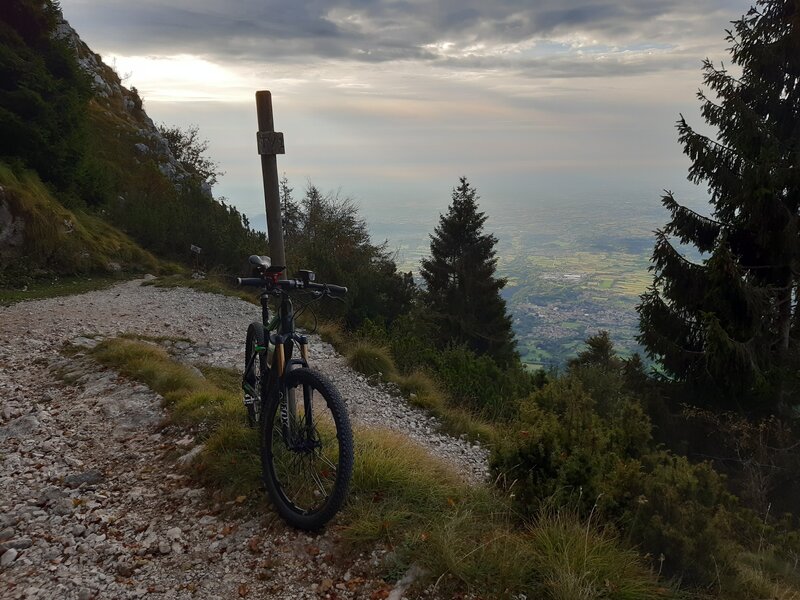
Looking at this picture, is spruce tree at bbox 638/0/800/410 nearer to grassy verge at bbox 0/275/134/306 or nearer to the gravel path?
the gravel path

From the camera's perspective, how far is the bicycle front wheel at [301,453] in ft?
10.9

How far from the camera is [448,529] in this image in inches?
122

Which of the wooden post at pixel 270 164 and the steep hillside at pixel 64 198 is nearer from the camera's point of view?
the wooden post at pixel 270 164

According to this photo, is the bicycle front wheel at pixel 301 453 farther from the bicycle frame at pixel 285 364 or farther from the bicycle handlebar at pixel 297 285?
the bicycle handlebar at pixel 297 285

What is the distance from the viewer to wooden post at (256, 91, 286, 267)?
3.93 m

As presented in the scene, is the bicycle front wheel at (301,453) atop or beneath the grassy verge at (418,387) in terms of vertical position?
atop

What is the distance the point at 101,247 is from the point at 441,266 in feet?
72.0

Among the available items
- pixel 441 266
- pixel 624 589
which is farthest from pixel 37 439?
pixel 441 266

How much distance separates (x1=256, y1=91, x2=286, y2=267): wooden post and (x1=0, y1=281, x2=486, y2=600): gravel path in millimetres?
2007

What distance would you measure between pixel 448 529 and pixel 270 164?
291 cm

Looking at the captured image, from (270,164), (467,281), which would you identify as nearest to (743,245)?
(270,164)

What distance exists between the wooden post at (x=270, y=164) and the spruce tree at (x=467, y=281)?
2750 cm

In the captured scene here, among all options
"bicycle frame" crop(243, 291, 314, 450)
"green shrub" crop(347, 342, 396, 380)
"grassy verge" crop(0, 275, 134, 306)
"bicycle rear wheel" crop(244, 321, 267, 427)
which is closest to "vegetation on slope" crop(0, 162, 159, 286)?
"grassy verge" crop(0, 275, 134, 306)

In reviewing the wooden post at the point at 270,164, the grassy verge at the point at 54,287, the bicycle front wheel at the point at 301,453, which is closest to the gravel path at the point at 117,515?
the bicycle front wheel at the point at 301,453
